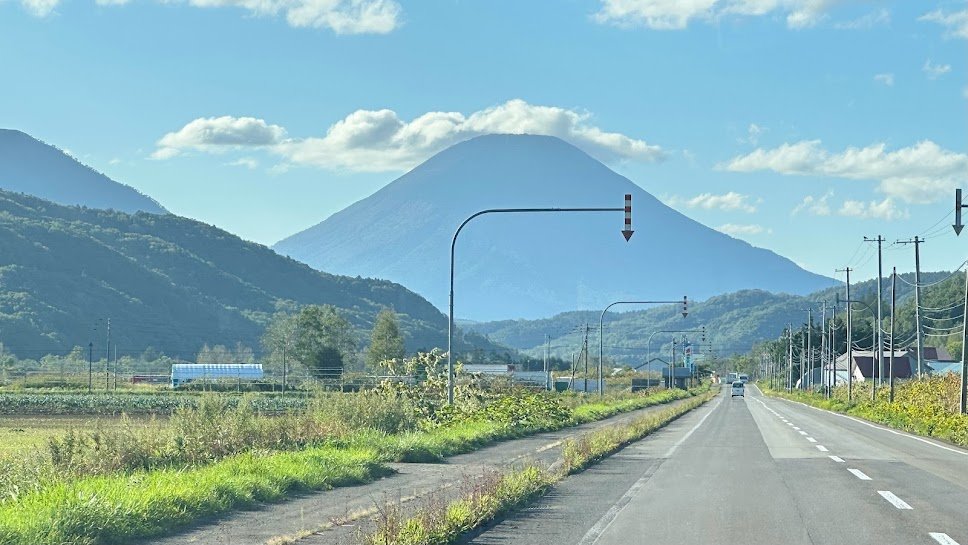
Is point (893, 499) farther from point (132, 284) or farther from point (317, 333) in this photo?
point (132, 284)

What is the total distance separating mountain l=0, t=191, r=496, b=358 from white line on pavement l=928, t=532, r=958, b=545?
12212 centimetres

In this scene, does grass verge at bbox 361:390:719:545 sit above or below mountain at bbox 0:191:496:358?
below

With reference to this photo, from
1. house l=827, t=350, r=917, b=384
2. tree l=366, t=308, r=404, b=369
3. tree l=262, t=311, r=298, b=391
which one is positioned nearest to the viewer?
tree l=366, t=308, r=404, b=369

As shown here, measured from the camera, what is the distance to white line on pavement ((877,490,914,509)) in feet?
47.0

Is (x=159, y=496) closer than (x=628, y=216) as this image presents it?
Yes

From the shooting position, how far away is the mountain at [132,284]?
130 metres

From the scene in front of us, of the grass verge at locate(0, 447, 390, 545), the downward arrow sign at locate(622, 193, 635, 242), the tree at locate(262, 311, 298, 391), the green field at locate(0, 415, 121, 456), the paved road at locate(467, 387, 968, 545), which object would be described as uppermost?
the downward arrow sign at locate(622, 193, 635, 242)

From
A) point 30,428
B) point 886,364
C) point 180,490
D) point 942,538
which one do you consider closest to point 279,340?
point 886,364

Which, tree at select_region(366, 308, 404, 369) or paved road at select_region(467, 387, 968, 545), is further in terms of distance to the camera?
tree at select_region(366, 308, 404, 369)

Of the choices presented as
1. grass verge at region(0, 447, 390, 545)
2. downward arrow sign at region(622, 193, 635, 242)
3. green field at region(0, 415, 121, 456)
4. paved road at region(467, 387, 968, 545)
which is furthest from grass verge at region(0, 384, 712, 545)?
green field at region(0, 415, 121, 456)

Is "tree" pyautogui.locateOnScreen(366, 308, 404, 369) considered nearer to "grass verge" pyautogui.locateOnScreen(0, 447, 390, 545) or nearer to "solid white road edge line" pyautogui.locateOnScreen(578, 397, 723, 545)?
"solid white road edge line" pyautogui.locateOnScreen(578, 397, 723, 545)

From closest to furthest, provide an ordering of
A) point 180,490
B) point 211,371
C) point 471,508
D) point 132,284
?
point 471,508 < point 180,490 < point 211,371 < point 132,284

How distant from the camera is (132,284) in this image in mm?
149500

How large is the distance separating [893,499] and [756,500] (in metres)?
1.95
